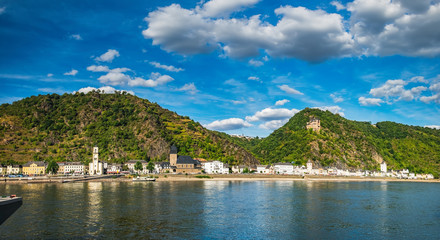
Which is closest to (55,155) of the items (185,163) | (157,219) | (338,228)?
(185,163)

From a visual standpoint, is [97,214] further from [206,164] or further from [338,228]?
[206,164]

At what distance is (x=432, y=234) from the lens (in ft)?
119

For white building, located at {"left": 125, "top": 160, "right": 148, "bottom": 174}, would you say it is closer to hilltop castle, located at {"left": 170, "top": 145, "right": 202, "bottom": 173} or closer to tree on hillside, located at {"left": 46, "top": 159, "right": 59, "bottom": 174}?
hilltop castle, located at {"left": 170, "top": 145, "right": 202, "bottom": 173}

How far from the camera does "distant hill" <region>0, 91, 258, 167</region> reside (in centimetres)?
15838

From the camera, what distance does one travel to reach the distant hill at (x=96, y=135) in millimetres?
158375

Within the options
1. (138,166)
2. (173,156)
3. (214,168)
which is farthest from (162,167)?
(214,168)

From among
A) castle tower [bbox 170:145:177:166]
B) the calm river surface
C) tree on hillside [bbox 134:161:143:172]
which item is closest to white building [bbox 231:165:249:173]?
castle tower [bbox 170:145:177:166]

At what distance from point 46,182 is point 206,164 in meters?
66.9

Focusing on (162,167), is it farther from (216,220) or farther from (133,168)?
(216,220)

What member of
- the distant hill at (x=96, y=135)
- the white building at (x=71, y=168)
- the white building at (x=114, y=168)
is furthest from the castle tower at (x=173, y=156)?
the white building at (x=71, y=168)

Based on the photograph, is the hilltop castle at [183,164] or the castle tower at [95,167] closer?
the castle tower at [95,167]

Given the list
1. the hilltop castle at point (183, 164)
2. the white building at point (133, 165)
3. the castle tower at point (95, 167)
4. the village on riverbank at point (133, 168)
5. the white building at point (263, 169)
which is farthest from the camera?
the white building at point (263, 169)

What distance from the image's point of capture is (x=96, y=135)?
17562cm

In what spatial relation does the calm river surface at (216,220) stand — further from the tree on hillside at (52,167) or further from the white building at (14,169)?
the white building at (14,169)
